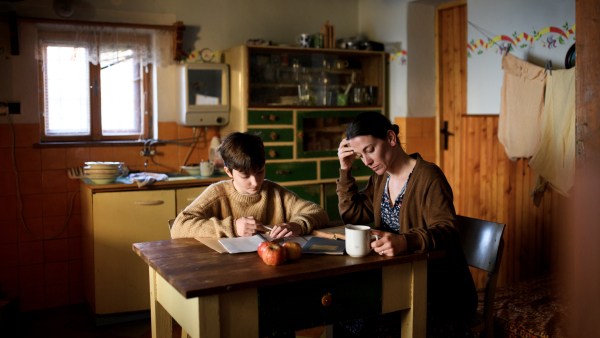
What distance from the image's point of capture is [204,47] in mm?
4137

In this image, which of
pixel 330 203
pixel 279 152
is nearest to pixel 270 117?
pixel 279 152

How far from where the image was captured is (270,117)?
3969 mm

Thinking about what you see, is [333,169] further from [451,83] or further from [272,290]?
[272,290]

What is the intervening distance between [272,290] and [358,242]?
0.34 m

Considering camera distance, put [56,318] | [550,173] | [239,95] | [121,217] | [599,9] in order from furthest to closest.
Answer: [239,95] < [56,318] < [121,217] < [550,173] < [599,9]

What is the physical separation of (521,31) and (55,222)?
3.47m

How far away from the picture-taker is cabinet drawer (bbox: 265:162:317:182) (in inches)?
157

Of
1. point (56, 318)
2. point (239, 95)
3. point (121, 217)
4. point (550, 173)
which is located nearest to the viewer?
point (550, 173)

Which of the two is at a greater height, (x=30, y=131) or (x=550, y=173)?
(x=30, y=131)

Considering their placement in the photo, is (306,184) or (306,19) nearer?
(306,184)

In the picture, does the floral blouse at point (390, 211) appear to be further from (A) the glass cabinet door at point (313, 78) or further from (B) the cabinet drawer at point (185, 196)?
(A) the glass cabinet door at point (313, 78)

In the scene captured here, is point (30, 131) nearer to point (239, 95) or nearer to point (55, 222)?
point (55, 222)

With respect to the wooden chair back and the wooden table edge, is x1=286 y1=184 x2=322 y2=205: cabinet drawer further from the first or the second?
the wooden table edge

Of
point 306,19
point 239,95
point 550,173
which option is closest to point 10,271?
point 239,95
